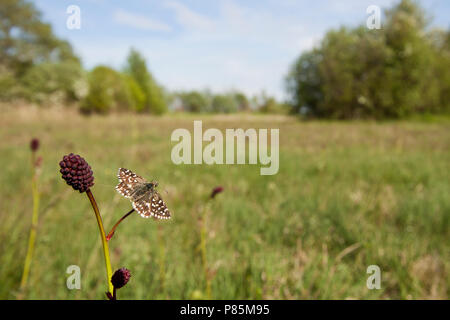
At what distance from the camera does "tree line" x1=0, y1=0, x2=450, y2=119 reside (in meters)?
11.1

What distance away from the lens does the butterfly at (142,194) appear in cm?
26

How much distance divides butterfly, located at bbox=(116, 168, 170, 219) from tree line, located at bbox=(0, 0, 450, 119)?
→ 26.0 feet

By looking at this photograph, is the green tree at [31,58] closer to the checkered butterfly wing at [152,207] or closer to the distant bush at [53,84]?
the distant bush at [53,84]

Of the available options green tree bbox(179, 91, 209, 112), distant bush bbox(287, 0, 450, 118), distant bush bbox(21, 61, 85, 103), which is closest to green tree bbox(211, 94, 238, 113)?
green tree bbox(179, 91, 209, 112)

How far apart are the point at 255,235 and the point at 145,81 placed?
40.3m

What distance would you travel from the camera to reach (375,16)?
0.70m

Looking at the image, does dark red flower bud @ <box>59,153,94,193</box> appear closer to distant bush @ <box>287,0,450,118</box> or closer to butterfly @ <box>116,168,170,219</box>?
butterfly @ <box>116,168,170,219</box>

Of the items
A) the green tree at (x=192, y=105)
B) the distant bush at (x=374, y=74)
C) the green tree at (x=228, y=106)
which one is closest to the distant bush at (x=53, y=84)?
the green tree at (x=192, y=105)

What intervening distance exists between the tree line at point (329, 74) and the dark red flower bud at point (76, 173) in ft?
26.1

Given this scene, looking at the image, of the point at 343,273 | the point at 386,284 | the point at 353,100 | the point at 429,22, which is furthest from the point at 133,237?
the point at 429,22

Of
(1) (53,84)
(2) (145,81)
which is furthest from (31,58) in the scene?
(2) (145,81)
